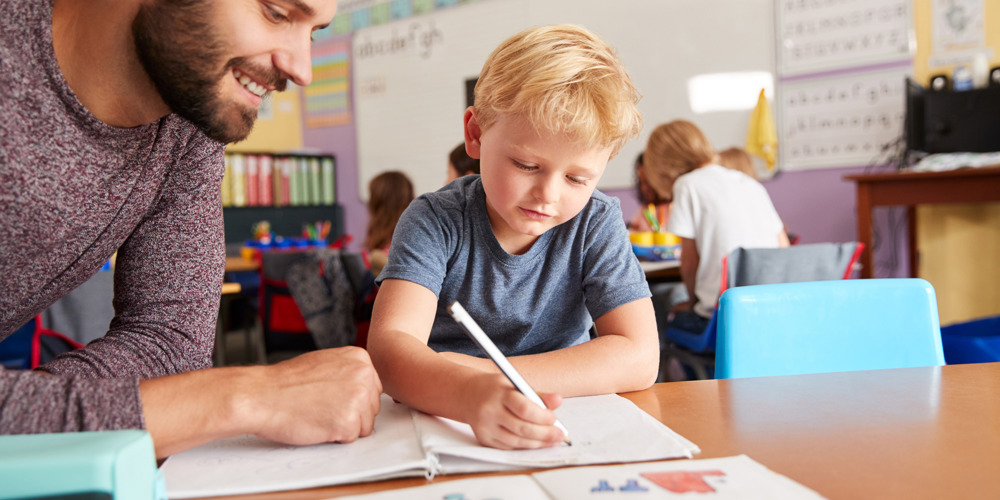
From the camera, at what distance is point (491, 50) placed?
15.6 feet

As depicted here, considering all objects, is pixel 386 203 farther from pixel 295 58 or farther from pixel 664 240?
pixel 295 58

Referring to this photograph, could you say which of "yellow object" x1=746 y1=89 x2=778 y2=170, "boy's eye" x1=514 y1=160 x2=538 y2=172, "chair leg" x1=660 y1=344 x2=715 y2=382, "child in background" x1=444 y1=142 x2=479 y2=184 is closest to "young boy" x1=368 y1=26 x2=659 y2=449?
"boy's eye" x1=514 y1=160 x2=538 y2=172

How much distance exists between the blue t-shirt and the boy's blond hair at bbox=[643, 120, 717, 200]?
1.73m

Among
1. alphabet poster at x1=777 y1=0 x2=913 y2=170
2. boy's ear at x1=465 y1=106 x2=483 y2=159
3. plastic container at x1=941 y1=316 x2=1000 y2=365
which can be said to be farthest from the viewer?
alphabet poster at x1=777 y1=0 x2=913 y2=170

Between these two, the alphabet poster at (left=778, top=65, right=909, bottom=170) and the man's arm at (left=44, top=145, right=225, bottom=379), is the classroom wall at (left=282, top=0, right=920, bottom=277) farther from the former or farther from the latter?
the man's arm at (left=44, top=145, right=225, bottom=379)

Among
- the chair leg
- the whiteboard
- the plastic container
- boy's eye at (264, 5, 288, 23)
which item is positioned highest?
the whiteboard

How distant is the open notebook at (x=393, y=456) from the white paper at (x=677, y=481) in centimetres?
3

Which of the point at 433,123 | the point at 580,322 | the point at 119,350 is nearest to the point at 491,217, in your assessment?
the point at 580,322

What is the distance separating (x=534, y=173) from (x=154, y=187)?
481 mm

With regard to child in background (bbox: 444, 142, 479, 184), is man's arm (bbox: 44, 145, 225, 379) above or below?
below

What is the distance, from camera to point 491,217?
1.15m

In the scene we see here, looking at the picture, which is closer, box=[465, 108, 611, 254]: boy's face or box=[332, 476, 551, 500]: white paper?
box=[332, 476, 551, 500]: white paper

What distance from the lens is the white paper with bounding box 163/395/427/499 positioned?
0.58 meters

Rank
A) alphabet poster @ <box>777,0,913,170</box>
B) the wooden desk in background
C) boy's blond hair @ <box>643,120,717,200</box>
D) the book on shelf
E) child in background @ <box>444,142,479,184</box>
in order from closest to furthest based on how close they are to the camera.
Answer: child in background @ <box>444,142,479,184</box> → the wooden desk in background → boy's blond hair @ <box>643,120,717,200</box> → alphabet poster @ <box>777,0,913,170</box> → the book on shelf
